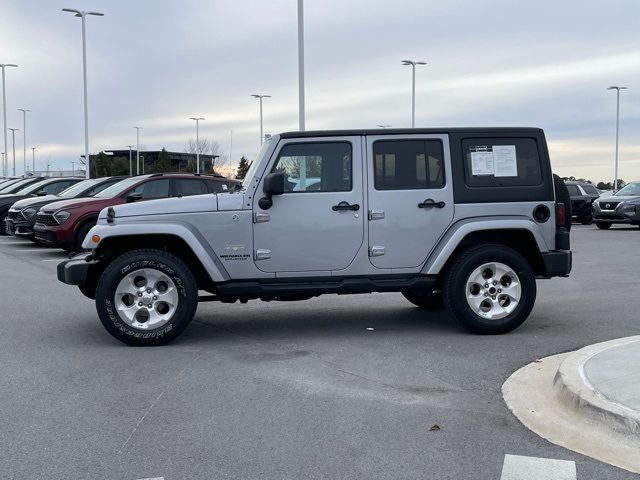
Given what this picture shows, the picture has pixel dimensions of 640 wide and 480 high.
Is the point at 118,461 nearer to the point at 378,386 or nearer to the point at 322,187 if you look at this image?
the point at 378,386

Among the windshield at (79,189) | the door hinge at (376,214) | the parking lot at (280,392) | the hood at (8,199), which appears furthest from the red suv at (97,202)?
the door hinge at (376,214)

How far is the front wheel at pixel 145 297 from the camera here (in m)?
7.37

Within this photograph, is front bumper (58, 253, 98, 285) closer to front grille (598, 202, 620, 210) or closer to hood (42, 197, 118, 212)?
hood (42, 197, 118, 212)

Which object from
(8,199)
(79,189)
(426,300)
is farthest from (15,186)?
(426,300)

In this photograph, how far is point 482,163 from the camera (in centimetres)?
795

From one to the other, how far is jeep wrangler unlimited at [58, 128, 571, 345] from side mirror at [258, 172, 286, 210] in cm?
1

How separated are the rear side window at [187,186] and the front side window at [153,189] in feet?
0.67

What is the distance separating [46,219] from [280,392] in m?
11.4

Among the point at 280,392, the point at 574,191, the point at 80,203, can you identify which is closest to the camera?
the point at 280,392

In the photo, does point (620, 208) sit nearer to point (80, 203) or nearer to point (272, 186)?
point (80, 203)

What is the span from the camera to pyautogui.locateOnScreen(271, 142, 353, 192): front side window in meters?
7.73

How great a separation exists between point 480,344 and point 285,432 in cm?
318

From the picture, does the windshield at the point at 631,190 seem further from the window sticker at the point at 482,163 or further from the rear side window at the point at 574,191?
the window sticker at the point at 482,163

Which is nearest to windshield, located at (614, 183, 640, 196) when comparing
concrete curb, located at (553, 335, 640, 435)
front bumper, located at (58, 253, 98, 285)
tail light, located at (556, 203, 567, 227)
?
tail light, located at (556, 203, 567, 227)
